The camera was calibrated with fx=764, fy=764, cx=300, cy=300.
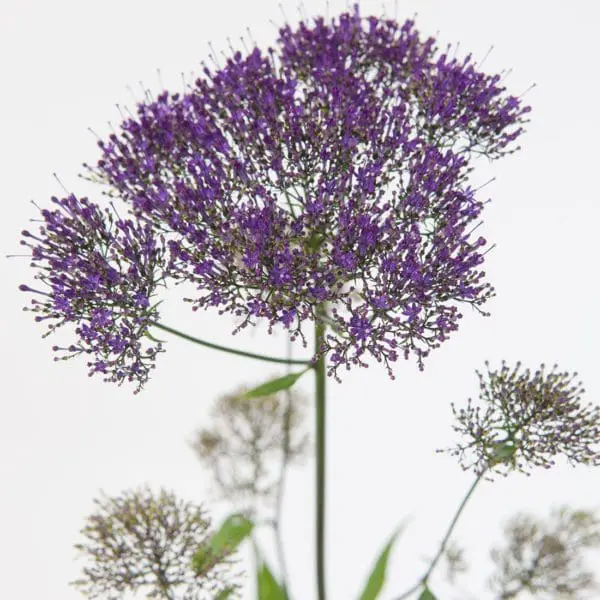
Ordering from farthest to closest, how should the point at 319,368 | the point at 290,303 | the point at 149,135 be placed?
the point at 319,368
the point at 149,135
the point at 290,303

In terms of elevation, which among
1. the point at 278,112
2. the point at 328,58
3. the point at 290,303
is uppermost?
the point at 328,58

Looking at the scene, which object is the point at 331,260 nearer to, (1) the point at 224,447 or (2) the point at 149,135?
(2) the point at 149,135

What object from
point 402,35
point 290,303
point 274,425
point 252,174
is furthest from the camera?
point 274,425

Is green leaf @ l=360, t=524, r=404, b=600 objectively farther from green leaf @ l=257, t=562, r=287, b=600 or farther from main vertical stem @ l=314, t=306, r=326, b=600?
green leaf @ l=257, t=562, r=287, b=600

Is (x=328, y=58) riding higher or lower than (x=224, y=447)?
higher

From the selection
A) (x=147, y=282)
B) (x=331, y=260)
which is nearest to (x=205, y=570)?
(x=147, y=282)

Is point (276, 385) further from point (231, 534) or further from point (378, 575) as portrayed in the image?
point (378, 575)

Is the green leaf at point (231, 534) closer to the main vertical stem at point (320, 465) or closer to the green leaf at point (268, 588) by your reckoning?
the green leaf at point (268, 588)

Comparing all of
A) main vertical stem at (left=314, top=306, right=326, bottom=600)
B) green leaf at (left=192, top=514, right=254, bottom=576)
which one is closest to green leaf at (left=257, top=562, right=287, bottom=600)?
green leaf at (left=192, top=514, right=254, bottom=576)
